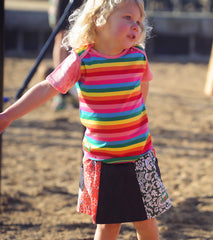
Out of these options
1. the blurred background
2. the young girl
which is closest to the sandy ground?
the young girl

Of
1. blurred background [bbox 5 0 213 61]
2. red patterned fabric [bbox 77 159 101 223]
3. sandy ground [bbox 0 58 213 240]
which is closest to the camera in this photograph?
red patterned fabric [bbox 77 159 101 223]

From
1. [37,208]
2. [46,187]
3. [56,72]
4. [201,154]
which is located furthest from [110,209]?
[201,154]

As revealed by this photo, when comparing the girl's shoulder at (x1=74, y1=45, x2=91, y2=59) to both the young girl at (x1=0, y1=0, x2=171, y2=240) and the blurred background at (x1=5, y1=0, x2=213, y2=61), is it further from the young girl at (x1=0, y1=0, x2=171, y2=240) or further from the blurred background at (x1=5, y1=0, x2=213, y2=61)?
the blurred background at (x1=5, y1=0, x2=213, y2=61)

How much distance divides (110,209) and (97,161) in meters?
0.20

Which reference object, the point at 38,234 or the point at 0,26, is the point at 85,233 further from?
the point at 0,26

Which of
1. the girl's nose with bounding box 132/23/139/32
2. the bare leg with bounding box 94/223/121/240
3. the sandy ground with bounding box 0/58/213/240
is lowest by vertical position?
the sandy ground with bounding box 0/58/213/240

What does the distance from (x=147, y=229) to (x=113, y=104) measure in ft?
1.78

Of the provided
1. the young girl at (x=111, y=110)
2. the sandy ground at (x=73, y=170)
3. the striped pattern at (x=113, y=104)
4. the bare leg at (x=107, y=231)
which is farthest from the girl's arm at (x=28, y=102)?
the sandy ground at (x=73, y=170)

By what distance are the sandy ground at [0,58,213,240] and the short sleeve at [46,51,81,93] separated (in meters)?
1.13

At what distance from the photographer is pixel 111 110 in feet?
5.73

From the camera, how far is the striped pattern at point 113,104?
1726 millimetres

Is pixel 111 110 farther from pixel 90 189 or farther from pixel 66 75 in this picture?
pixel 90 189

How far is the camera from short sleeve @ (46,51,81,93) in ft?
5.49

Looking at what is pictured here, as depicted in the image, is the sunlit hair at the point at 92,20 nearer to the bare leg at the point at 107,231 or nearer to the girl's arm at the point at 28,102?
the girl's arm at the point at 28,102
